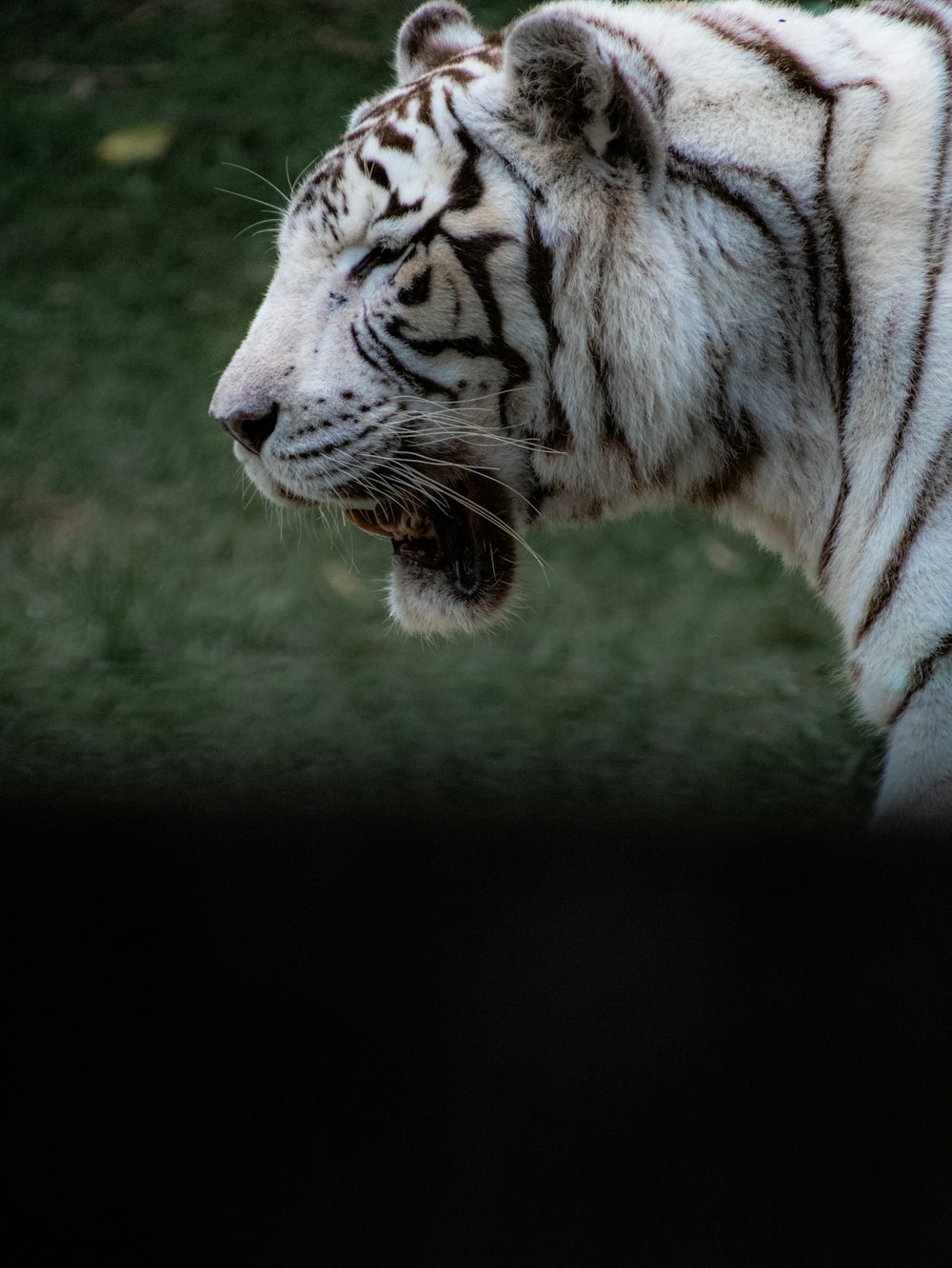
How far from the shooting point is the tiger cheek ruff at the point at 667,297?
1375 mm

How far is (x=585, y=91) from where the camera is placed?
1396mm

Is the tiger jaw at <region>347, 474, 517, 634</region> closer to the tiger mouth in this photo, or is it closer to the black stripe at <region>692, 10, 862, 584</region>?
the tiger mouth

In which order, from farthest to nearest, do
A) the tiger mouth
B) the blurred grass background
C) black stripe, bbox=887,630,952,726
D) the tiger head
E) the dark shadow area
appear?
the blurred grass background → the tiger mouth → the tiger head → black stripe, bbox=887,630,952,726 → the dark shadow area

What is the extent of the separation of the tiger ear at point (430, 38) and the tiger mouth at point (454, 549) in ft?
1.68

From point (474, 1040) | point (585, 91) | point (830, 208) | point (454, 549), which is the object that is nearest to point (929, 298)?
point (830, 208)

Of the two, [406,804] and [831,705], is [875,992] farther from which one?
[831,705]

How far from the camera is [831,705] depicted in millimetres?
2861

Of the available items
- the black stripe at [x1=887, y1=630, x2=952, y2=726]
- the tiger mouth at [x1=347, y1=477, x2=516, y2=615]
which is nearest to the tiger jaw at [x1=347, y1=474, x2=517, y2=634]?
the tiger mouth at [x1=347, y1=477, x2=516, y2=615]

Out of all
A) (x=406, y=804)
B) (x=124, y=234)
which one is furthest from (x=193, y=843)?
(x=124, y=234)

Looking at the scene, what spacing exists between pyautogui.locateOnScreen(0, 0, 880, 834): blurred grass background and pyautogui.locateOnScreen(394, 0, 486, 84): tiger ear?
0.86 m

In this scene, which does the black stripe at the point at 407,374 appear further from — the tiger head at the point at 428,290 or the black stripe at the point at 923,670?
the black stripe at the point at 923,670

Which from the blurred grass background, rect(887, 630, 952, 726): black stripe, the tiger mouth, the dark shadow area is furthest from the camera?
the blurred grass background

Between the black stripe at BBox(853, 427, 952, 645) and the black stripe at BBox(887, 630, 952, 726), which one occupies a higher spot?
the black stripe at BBox(853, 427, 952, 645)

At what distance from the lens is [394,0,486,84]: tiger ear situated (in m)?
1.71
